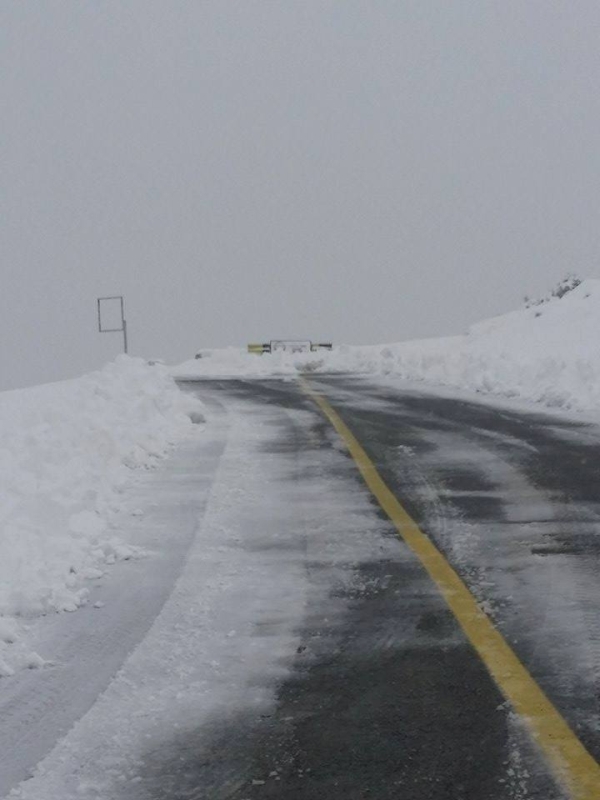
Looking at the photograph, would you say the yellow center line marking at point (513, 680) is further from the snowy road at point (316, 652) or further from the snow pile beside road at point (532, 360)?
the snow pile beside road at point (532, 360)

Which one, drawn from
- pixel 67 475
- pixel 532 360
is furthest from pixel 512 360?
pixel 67 475

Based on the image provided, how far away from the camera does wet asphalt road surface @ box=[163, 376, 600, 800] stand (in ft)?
11.2

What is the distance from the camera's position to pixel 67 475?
28.7 feet

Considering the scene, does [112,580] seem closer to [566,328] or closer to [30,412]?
[30,412]

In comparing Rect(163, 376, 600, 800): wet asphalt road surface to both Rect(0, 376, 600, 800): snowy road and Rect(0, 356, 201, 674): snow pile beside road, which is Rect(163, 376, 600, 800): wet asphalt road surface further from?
Rect(0, 356, 201, 674): snow pile beside road

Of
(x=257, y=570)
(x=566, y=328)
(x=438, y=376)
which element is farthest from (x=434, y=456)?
(x=566, y=328)

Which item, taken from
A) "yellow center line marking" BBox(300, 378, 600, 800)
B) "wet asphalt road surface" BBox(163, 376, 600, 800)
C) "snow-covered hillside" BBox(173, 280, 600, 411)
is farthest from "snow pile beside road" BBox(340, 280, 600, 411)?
"yellow center line marking" BBox(300, 378, 600, 800)

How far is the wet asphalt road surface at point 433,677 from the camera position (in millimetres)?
3406

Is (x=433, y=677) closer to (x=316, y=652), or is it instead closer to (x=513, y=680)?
(x=513, y=680)

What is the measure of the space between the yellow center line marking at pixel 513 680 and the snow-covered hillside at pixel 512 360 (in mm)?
9695

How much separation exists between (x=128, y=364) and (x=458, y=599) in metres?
14.5

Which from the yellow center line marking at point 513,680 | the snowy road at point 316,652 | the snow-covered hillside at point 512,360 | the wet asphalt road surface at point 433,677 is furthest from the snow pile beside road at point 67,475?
the snow-covered hillside at point 512,360

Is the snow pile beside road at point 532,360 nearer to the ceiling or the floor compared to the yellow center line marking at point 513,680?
nearer to the ceiling

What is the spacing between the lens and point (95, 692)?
14.2ft
